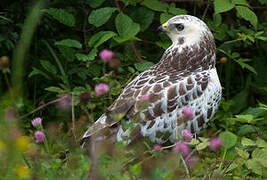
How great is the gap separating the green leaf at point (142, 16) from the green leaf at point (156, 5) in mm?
158

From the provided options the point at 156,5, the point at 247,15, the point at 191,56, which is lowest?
the point at 191,56

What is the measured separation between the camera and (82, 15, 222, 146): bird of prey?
315 cm

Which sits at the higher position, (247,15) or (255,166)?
(247,15)

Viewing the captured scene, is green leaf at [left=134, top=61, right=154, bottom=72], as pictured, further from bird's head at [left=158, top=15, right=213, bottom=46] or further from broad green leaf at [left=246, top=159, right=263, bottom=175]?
broad green leaf at [left=246, top=159, right=263, bottom=175]

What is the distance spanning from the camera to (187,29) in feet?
11.7

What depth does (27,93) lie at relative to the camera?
14.8 ft

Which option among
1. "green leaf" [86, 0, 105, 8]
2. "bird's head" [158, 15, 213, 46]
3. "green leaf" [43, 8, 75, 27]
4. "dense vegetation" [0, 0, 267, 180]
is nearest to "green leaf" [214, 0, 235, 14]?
"dense vegetation" [0, 0, 267, 180]

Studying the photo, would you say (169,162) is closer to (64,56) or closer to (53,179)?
(53,179)

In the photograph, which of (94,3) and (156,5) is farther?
(94,3)

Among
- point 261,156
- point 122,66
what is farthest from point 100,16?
point 261,156

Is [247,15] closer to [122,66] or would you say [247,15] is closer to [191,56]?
[191,56]

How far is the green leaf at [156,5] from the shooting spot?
3932 millimetres

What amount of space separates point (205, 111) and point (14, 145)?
1.72 m

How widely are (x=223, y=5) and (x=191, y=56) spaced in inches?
18.5
